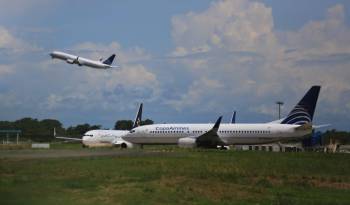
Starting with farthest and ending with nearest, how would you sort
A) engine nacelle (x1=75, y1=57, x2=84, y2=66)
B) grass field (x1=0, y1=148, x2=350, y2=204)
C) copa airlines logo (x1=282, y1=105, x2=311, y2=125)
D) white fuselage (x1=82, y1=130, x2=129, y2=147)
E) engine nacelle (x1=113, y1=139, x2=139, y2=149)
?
white fuselage (x1=82, y1=130, x2=129, y2=147) → engine nacelle (x1=75, y1=57, x2=84, y2=66) → engine nacelle (x1=113, y1=139, x2=139, y2=149) → copa airlines logo (x1=282, y1=105, x2=311, y2=125) → grass field (x1=0, y1=148, x2=350, y2=204)

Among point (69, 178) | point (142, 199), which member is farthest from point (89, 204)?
point (69, 178)

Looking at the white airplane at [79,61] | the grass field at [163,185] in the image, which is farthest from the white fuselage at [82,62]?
the grass field at [163,185]

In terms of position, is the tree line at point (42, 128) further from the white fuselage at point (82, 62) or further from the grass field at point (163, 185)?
the grass field at point (163, 185)

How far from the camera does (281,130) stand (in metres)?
59.6

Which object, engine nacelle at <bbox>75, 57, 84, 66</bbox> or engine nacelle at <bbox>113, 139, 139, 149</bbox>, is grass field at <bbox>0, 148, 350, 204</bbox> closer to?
engine nacelle at <bbox>113, 139, 139, 149</bbox>

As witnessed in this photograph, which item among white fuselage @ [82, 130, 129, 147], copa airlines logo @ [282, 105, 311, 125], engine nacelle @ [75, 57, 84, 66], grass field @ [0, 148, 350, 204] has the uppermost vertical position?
engine nacelle @ [75, 57, 84, 66]

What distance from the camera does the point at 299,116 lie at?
2388 inches

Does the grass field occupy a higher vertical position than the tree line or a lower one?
lower

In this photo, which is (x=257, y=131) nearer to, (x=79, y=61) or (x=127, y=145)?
(x=127, y=145)

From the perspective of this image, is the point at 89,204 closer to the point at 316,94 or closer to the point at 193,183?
the point at 193,183

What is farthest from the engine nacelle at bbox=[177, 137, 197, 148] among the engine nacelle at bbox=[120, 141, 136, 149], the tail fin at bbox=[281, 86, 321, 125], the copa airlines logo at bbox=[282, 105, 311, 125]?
the tail fin at bbox=[281, 86, 321, 125]

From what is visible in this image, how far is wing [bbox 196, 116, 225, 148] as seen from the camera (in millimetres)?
59688

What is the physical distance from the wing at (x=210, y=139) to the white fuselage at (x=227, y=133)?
873mm

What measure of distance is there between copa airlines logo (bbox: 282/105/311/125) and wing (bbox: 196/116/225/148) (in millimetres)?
7988
